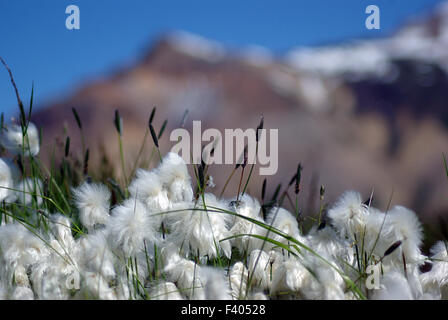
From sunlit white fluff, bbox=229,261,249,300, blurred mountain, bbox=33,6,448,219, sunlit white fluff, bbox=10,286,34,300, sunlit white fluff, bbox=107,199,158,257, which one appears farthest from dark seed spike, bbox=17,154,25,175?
blurred mountain, bbox=33,6,448,219

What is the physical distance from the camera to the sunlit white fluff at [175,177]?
→ 6.22 feet

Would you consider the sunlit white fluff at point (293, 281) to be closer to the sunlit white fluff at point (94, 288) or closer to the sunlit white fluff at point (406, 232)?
the sunlit white fluff at point (406, 232)

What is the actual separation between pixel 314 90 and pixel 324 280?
669 inches

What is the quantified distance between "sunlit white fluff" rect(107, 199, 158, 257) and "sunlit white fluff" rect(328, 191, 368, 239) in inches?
31.1

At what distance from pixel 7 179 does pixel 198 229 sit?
1.24 meters

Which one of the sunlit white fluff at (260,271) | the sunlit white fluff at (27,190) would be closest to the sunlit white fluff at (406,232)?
the sunlit white fluff at (260,271)

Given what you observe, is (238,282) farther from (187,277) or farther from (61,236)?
(61,236)

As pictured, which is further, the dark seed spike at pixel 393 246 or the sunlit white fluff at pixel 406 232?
the sunlit white fluff at pixel 406 232

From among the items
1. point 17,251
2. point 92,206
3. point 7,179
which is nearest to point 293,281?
point 92,206

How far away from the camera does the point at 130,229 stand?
1.69 meters

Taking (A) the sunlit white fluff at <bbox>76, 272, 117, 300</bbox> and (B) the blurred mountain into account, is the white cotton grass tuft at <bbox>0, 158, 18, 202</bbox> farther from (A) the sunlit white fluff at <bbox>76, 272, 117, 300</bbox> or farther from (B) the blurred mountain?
(B) the blurred mountain

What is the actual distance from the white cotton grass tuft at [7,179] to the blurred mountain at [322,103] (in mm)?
7942

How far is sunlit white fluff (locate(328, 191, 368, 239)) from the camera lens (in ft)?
6.08

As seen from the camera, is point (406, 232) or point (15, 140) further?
point (15, 140)
